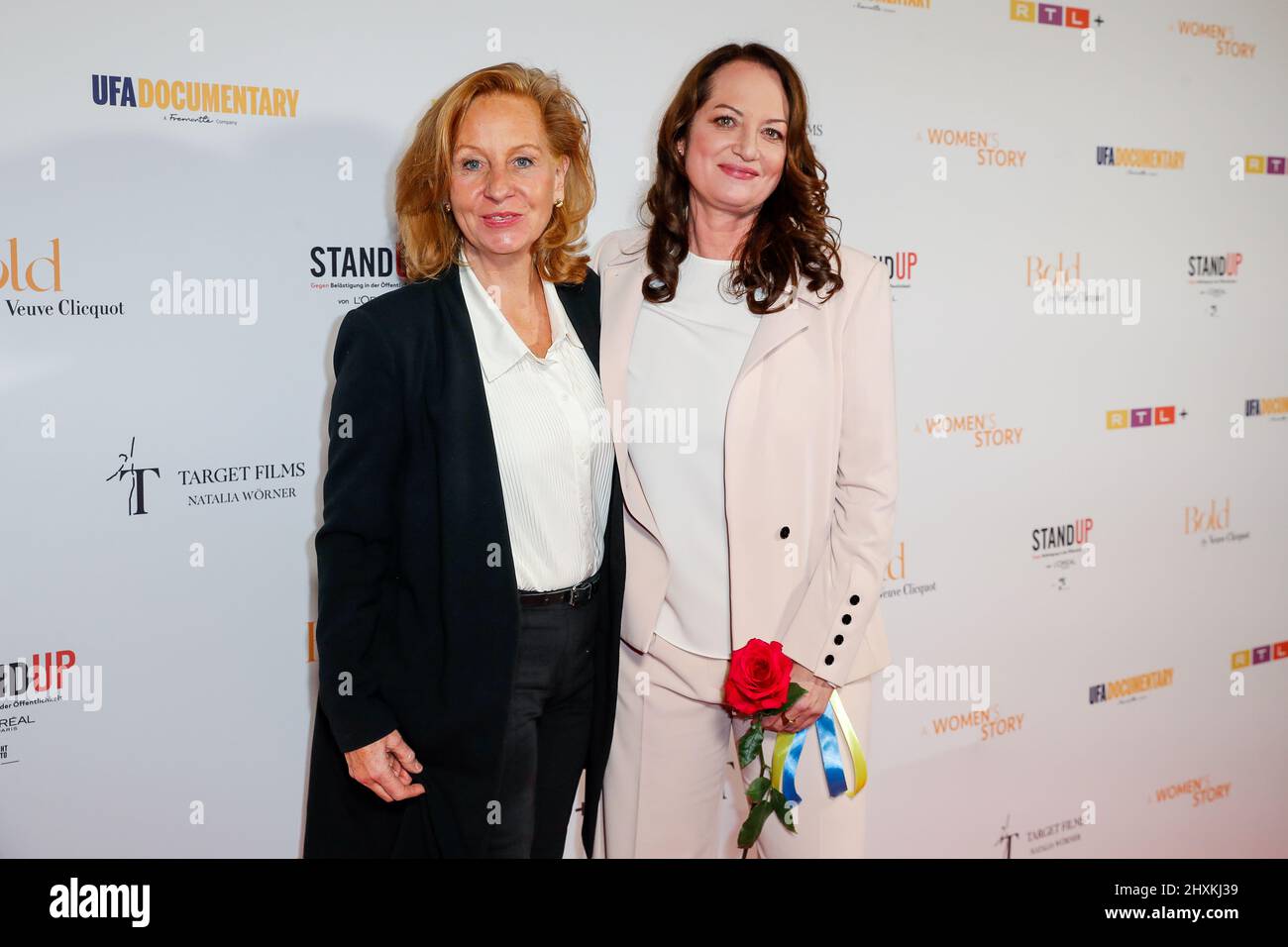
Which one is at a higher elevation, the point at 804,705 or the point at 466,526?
the point at 466,526

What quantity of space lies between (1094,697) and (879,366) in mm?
1991

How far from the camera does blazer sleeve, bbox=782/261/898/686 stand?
1992mm

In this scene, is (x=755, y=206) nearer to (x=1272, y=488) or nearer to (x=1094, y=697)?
(x=1094, y=697)

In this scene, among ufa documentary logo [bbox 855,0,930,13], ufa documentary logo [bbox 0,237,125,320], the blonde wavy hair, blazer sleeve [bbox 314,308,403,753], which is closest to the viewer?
blazer sleeve [bbox 314,308,403,753]

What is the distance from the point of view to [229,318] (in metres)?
2.25

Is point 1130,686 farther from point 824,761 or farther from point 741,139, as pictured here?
point 741,139

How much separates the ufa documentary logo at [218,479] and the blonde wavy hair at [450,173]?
0.69 m

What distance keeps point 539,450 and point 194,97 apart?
1.13 meters

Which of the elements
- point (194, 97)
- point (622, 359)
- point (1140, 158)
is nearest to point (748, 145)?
point (622, 359)

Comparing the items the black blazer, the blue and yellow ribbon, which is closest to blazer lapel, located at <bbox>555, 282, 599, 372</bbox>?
A: the black blazer

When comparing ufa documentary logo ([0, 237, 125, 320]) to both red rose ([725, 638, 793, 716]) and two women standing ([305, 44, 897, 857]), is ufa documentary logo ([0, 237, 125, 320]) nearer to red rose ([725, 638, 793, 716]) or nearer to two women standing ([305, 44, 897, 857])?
two women standing ([305, 44, 897, 857])

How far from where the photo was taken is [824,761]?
6.70 feet

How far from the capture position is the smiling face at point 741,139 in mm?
1989

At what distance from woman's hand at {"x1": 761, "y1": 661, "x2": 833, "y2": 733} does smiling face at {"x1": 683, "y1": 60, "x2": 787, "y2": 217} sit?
0.91m
